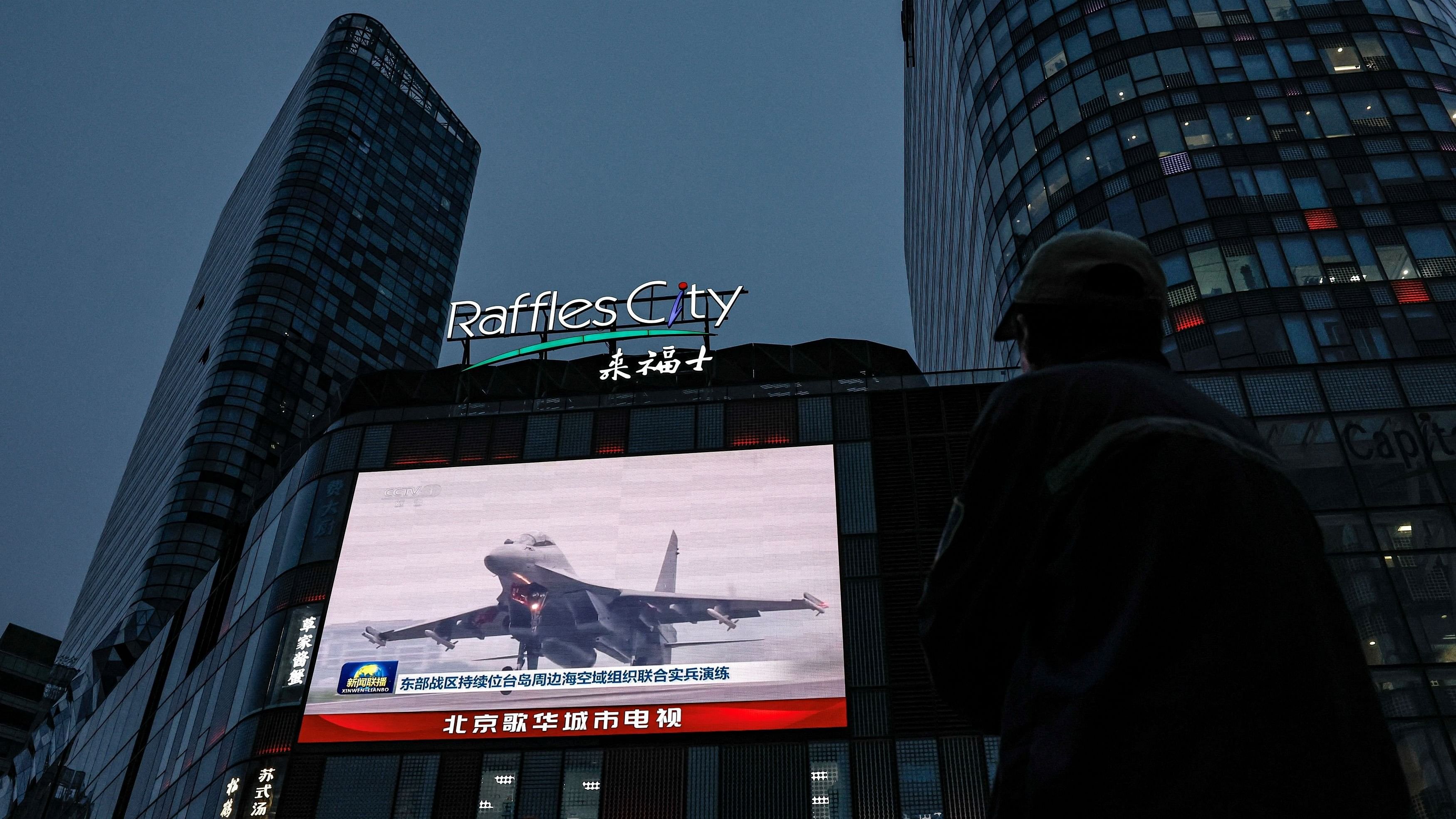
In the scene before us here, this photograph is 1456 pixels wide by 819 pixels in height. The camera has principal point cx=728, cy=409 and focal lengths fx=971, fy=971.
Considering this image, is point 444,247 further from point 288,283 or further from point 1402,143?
point 1402,143

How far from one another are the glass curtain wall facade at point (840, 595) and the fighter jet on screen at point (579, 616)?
2239mm

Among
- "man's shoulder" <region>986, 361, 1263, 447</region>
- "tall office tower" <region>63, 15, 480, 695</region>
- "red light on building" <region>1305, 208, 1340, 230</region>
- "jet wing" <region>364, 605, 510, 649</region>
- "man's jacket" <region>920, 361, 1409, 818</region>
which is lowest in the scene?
"man's jacket" <region>920, 361, 1409, 818</region>

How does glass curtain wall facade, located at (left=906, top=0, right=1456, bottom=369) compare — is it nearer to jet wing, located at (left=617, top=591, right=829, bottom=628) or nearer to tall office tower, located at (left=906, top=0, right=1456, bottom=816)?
tall office tower, located at (left=906, top=0, right=1456, bottom=816)

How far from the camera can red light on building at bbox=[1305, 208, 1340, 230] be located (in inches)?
1286

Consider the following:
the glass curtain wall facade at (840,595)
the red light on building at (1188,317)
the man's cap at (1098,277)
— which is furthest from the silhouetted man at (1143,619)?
the red light on building at (1188,317)

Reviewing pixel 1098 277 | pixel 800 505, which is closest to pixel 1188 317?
pixel 800 505

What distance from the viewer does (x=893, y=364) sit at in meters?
32.2

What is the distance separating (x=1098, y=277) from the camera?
2195 mm

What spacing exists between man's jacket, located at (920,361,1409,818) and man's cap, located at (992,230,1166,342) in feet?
0.72

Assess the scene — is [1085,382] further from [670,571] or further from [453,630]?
[453,630]

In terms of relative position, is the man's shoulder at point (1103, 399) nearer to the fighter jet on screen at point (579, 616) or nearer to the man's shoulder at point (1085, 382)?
the man's shoulder at point (1085, 382)

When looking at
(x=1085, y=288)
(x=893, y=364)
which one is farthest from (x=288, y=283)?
(x=1085, y=288)

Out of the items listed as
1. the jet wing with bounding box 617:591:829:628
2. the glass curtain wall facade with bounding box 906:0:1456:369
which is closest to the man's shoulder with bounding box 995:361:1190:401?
the jet wing with bounding box 617:591:829:628

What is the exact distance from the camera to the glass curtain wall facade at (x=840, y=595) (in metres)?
23.8
